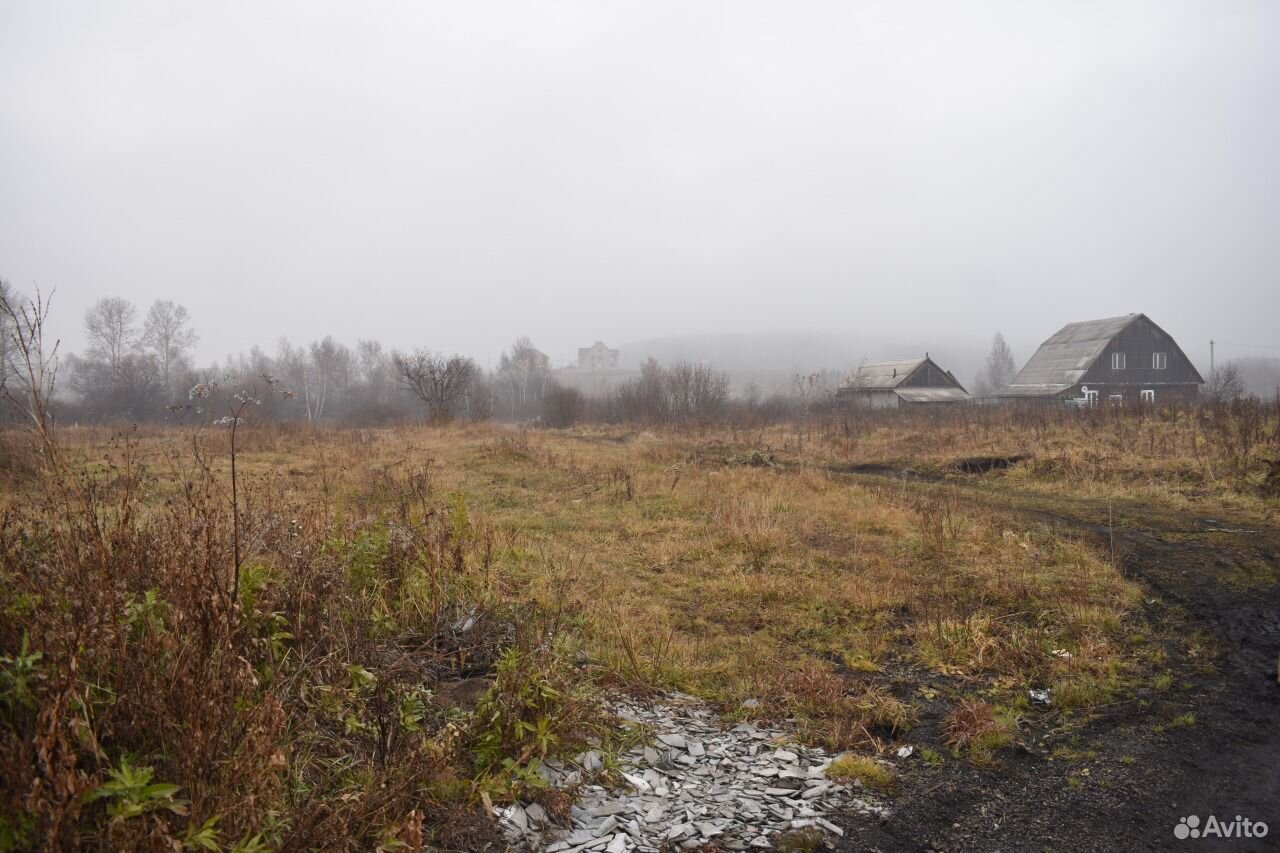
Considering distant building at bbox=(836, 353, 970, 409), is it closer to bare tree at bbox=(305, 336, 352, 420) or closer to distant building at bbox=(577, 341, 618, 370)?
bare tree at bbox=(305, 336, 352, 420)

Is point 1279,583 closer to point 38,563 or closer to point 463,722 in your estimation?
point 463,722

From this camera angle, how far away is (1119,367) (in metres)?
40.9

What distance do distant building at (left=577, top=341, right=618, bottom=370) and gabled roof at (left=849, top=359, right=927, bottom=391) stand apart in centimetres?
9768

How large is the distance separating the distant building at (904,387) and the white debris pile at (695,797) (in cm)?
3759

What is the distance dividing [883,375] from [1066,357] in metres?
10.7

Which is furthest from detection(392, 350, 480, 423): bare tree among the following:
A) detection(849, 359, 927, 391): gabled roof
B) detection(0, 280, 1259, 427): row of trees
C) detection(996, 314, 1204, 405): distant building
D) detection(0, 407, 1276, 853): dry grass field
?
detection(996, 314, 1204, 405): distant building

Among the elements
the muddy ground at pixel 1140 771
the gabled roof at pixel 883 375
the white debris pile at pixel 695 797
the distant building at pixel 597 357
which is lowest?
the muddy ground at pixel 1140 771

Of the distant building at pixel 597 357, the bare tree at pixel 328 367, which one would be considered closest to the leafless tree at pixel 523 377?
the bare tree at pixel 328 367

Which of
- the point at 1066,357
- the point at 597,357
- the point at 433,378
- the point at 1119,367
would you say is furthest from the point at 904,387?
the point at 597,357

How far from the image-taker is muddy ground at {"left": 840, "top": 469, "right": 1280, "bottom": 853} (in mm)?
3455

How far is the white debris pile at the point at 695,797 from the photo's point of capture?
10.8 ft

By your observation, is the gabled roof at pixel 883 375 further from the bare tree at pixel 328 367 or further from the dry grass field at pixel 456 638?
the bare tree at pixel 328 367

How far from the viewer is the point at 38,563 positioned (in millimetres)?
3162

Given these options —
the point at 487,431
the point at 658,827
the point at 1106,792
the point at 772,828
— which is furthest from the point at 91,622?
the point at 487,431
